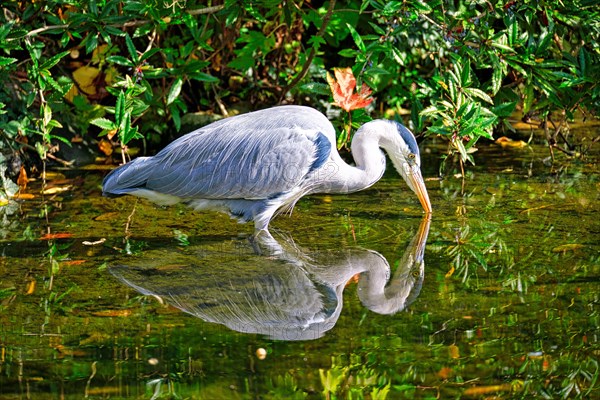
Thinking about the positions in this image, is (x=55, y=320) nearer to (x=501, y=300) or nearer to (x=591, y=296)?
(x=501, y=300)

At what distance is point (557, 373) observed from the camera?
367 centimetres

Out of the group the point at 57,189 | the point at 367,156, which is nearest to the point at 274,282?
the point at 367,156

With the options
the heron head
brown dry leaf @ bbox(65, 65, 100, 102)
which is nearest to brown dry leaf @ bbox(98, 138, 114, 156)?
brown dry leaf @ bbox(65, 65, 100, 102)

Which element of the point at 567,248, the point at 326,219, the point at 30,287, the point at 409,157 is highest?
the point at 30,287

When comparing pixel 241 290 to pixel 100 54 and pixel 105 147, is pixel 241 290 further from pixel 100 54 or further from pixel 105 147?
pixel 100 54

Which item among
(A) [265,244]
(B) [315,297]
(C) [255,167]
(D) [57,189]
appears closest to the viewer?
(B) [315,297]

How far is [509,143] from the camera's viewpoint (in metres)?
8.81

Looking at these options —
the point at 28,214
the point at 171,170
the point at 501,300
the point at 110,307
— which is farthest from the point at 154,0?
the point at 501,300

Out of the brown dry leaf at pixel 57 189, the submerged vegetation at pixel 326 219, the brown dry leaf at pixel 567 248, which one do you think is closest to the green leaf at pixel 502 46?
the submerged vegetation at pixel 326 219

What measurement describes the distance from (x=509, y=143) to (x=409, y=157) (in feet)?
8.75

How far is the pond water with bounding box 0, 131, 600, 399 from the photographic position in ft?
12.0

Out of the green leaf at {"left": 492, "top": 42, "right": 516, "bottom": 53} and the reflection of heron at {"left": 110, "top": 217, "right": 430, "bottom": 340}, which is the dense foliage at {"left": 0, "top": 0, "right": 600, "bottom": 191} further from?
the reflection of heron at {"left": 110, "top": 217, "right": 430, "bottom": 340}

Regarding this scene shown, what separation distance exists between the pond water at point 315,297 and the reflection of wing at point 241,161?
298mm

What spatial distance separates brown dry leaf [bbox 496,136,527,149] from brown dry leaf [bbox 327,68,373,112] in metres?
2.59
